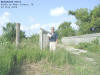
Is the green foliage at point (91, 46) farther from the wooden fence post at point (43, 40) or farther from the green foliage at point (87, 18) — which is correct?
the green foliage at point (87, 18)

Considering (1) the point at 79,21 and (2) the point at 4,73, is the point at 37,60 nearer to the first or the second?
(2) the point at 4,73

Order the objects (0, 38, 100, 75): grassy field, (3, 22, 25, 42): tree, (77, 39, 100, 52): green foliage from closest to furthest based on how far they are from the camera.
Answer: (0, 38, 100, 75): grassy field → (3, 22, 25, 42): tree → (77, 39, 100, 52): green foliage

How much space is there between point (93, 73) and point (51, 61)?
125cm

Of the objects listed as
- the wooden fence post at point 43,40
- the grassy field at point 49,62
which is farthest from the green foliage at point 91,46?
the grassy field at point 49,62

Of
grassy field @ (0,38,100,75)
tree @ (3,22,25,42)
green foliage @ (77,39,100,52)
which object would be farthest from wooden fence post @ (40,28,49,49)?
green foliage @ (77,39,100,52)

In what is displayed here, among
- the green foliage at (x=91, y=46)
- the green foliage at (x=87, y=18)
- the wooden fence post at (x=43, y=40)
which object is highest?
the green foliage at (x=87, y=18)

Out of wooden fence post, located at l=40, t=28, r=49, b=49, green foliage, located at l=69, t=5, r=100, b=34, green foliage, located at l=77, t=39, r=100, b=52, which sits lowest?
green foliage, located at l=77, t=39, r=100, b=52

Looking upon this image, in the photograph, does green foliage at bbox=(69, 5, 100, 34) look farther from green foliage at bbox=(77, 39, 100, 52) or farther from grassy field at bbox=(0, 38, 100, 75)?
grassy field at bbox=(0, 38, 100, 75)

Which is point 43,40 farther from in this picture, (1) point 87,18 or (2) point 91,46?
(1) point 87,18

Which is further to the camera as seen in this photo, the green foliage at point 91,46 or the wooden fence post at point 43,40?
the green foliage at point 91,46

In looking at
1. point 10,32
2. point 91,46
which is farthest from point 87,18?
point 10,32

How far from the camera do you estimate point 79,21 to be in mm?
29016

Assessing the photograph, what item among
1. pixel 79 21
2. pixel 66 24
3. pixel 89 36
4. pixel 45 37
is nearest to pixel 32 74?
→ pixel 45 37

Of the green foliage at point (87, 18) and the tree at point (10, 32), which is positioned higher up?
the green foliage at point (87, 18)
